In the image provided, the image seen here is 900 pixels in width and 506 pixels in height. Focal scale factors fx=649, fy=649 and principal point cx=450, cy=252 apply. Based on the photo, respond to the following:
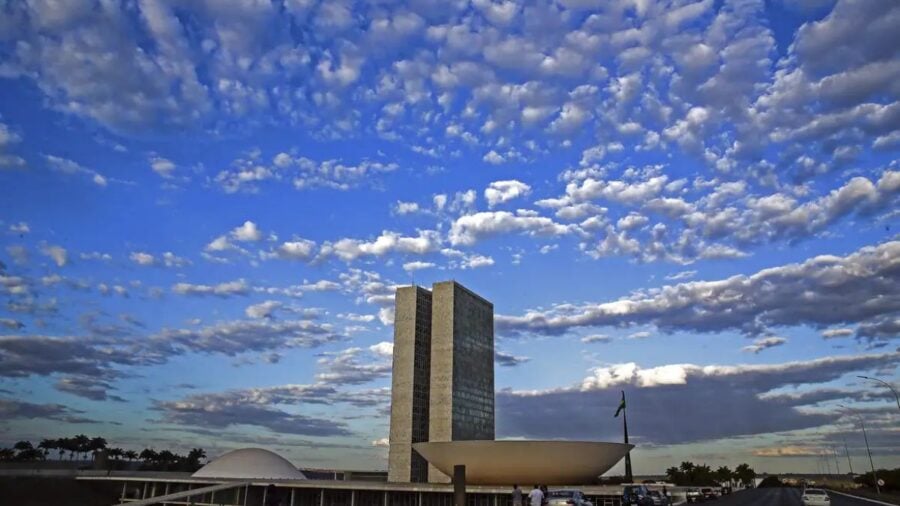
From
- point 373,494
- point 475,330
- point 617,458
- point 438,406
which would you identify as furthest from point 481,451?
point 475,330

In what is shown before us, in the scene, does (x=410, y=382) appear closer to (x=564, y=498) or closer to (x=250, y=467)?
(x=250, y=467)

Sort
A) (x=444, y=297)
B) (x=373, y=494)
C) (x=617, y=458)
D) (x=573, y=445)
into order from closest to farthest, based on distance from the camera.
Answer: (x=573, y=445)
(x=617, y=458)
(x=373, y=494)
(x=444, y=297)

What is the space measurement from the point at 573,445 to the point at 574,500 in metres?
67.5

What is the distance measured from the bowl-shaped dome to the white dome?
41.6 m

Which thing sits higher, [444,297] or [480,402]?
[444,297]

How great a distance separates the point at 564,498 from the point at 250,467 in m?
111

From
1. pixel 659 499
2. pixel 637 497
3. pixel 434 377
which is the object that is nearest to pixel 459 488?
pixel 637 497

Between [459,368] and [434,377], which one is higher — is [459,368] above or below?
above

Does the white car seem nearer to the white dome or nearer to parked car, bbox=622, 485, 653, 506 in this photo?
parked car, bbox=622, 485, 653, 506

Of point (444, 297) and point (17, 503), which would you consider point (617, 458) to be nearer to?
point (444, 297)

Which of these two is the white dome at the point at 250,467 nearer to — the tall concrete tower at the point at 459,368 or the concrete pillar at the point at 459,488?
the tall concrete tower at the point at 459,368

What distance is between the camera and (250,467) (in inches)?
5187

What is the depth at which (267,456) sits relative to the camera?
140m

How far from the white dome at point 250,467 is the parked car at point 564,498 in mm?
102436
